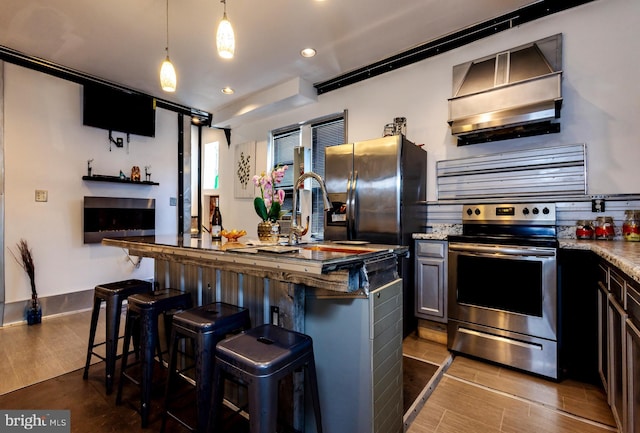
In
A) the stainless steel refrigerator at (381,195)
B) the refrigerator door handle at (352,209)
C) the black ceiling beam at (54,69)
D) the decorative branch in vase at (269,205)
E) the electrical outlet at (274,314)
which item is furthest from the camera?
the black ceiling beam at (54,69)

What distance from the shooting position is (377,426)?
138cm

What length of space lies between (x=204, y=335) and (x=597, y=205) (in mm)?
3167

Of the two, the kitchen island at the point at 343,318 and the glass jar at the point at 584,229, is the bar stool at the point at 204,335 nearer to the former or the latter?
the kitchen island at the point at 343,318

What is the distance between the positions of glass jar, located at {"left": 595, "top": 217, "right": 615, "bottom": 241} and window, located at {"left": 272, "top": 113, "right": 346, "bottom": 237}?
2.82m

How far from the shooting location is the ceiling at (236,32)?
8.81ft

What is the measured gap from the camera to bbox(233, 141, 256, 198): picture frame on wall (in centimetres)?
531

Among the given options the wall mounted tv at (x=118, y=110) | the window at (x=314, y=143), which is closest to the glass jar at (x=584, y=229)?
the window at (x=314, y=143)

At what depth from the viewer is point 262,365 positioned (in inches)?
43.6

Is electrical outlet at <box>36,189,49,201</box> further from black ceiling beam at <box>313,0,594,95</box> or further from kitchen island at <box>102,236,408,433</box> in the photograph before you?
black ceiling beam at <box>313,0,594,95</box>

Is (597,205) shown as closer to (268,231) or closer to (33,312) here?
(268,231)

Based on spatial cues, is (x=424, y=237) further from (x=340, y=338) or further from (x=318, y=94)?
(x=318, y=94)

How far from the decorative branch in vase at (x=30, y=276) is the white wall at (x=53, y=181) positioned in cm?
6

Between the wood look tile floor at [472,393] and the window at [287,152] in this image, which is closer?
the wood look tile floor at [472,393]

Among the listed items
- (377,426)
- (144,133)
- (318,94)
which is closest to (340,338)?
(377,426)
